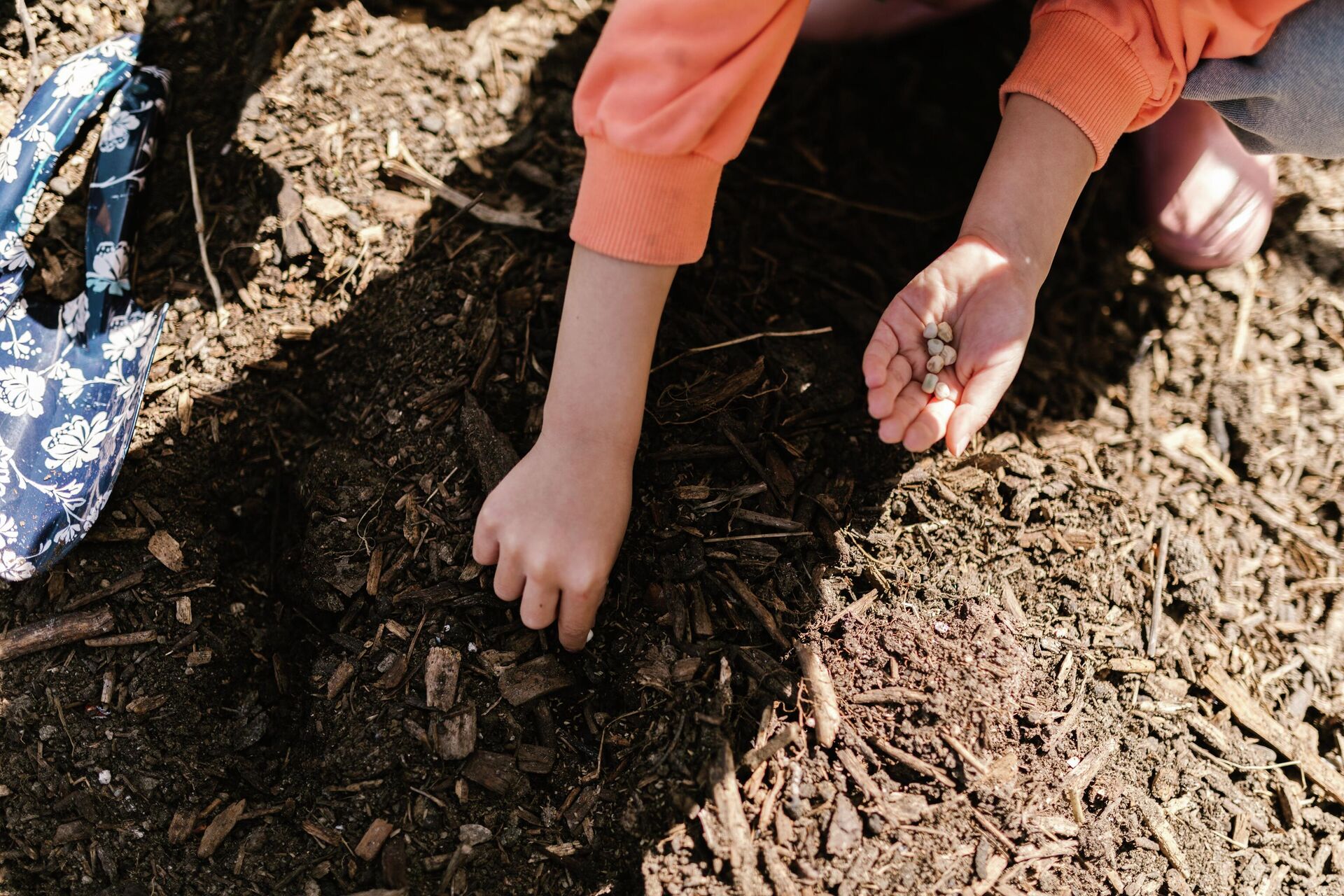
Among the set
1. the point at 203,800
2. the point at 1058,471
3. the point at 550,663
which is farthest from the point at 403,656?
the point at 1058,471

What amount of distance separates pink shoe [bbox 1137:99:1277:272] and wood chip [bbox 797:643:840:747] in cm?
134

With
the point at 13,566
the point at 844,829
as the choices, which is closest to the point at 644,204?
the point at 844,829

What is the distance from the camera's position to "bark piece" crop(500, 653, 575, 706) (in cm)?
145

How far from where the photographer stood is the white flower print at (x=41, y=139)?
5.62ft

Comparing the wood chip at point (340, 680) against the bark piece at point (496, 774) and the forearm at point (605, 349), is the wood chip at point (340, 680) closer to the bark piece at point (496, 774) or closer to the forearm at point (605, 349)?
the bark piece at point (496, 774)

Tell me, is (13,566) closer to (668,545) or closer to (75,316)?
(75,316)

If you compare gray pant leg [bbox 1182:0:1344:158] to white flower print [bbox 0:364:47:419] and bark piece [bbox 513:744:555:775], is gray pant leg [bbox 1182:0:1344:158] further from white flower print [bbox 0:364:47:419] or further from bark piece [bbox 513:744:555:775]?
white flower print [bbox 0:364:47:419]

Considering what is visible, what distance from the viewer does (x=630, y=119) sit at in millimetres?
1230

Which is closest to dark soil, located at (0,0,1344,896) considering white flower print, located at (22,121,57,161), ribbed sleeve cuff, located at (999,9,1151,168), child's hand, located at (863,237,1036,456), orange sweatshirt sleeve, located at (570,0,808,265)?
white flower print, located at (22,121,57,161)

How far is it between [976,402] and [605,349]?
58 cm

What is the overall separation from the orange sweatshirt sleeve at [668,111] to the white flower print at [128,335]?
96 centimetres

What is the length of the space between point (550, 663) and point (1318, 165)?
2242 mm

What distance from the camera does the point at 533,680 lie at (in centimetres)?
146

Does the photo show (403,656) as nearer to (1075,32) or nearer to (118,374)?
(118,374)
